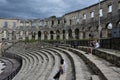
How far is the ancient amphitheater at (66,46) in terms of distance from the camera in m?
13.3

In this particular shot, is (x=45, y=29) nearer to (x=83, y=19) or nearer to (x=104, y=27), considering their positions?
(x=83, y=19)

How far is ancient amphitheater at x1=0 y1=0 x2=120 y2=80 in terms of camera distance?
13319 mm

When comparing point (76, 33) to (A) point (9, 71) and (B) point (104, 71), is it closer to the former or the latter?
(A) point (9, 71)

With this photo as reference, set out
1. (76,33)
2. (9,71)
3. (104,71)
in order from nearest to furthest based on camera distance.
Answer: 1. (104,71)
2. (9,71)
3. (76,33)

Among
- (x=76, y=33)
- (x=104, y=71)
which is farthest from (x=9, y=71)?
(x=76, y=33)

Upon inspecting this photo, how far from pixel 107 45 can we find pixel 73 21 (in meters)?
31.4

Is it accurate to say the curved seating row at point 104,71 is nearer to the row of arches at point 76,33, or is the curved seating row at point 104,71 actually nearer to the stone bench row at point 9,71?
the stone bench row at point 9,71

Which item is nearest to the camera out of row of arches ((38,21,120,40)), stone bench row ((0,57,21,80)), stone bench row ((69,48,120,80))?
stone bench row ((69,48,120,80))

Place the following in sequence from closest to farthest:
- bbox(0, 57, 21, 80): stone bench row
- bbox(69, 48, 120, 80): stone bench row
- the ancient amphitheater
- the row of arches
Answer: bbox(69, 48, 120, 80): stone bench row, the ancient amphitheater, bbox(0, 57, 21, 80): stone bench row, the row of arches

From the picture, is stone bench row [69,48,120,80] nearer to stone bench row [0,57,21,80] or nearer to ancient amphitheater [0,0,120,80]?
ancient amphitheater [0,0,120,80]

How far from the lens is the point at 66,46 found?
109 ft

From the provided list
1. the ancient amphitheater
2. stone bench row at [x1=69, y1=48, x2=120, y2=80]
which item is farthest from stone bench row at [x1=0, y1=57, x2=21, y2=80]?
stone bench row at [x1=69, y1=48, x2=120, y2=80]

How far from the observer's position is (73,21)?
51.9 metres

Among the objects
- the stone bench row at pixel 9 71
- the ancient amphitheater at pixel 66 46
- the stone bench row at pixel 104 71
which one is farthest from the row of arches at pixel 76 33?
the stone bench row at pixel 104 71
